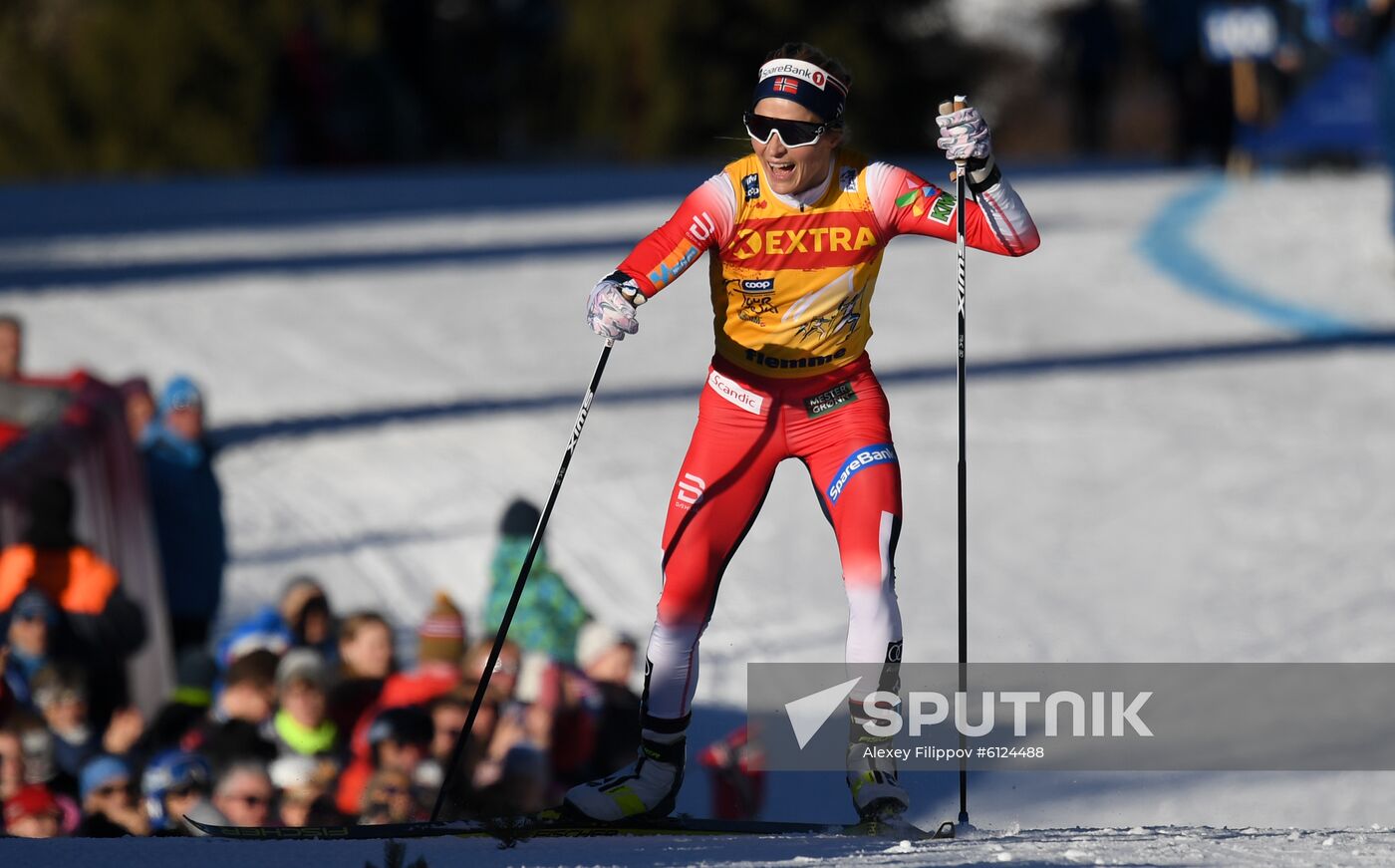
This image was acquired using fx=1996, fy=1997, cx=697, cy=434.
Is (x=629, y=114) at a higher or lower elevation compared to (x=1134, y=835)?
higher

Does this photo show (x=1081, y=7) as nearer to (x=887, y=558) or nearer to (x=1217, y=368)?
(x=1217, y=368)

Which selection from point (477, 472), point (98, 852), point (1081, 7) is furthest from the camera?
point (1081, 7)

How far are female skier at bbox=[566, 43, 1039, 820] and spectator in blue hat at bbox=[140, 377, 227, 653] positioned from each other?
4547mm

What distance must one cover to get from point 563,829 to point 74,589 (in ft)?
9.96

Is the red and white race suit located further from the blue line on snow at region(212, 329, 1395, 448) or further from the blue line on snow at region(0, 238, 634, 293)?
the blue line on snow at region(0, 238, 634, 293)

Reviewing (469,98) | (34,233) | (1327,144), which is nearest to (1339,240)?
(1327,144)

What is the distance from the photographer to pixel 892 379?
14.5 m

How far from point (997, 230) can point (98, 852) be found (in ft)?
9.39

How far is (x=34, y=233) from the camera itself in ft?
63.9

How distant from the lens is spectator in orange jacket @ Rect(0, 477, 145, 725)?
7.52 m

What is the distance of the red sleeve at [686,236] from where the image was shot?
5258 millimetres

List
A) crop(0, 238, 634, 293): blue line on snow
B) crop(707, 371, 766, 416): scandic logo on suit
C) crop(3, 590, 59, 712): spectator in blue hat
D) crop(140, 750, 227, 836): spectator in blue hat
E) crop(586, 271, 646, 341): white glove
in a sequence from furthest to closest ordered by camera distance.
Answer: crop(0, 238, 634, 293): blue line on snow
crop(3, 590, 59, 712): spectator in blue hat
crop(140, 750, 227, 836): spectator in blue hat
crop(707, 371, 766, 416): scandic logo on suit
crop(586, 271, 646, 341): white glove

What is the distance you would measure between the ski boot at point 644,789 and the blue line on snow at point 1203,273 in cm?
1088

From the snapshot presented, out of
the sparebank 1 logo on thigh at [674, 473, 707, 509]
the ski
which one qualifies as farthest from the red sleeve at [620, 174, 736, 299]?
the ski
